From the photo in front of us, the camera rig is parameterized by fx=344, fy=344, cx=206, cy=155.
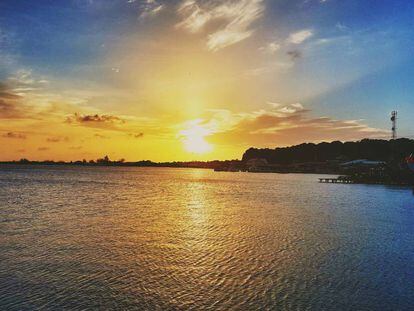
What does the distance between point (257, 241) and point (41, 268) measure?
16.5 metres

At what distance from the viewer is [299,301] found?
1558 centimetres

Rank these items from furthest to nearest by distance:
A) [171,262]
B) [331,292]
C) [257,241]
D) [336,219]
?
[336,219] → [257,241] → [171,262] → [331,292]

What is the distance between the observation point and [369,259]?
23.5 metres

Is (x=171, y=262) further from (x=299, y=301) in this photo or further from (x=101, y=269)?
(x=299, y=301)

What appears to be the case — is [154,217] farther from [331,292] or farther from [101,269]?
[331,292]

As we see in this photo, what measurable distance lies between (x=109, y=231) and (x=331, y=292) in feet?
71.8

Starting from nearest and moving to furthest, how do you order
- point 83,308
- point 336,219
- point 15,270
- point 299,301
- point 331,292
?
point 83,308 → point 299,301 → point 331,292 → point 15,270 → point 336,219

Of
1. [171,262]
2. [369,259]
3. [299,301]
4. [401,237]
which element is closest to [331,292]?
[299,301]

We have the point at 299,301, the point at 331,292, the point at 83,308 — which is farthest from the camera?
the point at 331,292

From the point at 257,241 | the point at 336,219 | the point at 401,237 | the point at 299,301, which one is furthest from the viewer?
the point at 336,219

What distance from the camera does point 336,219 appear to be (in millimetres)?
42312

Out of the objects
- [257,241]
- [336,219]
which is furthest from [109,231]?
[336,219]

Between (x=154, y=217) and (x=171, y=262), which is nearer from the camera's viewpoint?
(x=171, y=262)

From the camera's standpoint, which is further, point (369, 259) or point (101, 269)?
point (369, 259)
